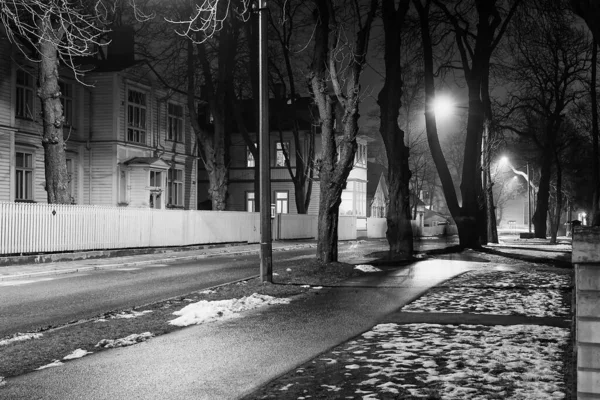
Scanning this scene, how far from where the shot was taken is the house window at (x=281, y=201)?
5525 cm

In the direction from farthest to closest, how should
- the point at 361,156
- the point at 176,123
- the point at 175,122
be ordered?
1. the point at 361,156
2. the point at 176,123
3. the point at 175,122

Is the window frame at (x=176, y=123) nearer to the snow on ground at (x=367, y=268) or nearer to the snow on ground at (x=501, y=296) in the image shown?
the snow on ground at (x=367, y=268)

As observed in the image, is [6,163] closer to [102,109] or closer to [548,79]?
[102,109]

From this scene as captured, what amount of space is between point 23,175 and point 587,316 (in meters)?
32.5

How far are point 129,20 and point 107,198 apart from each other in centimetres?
1153

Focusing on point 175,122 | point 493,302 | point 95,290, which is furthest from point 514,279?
point 175,122

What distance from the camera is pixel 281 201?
5541 cm

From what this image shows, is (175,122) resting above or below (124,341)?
above

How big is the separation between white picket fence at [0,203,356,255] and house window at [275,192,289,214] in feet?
57.9

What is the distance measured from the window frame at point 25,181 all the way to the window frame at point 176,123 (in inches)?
450

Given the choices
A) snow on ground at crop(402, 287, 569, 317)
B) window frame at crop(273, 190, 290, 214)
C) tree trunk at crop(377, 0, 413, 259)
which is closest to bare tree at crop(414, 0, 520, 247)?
tree trunk at crop(377, 0, 413, 259)

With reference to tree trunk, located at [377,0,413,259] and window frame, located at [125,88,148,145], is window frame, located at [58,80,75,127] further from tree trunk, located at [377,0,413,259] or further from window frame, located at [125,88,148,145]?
tree trunk, located at [377,0,413,259]

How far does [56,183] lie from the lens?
24062 millimetres

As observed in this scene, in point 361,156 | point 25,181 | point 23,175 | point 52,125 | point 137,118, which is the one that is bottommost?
point 25,181
